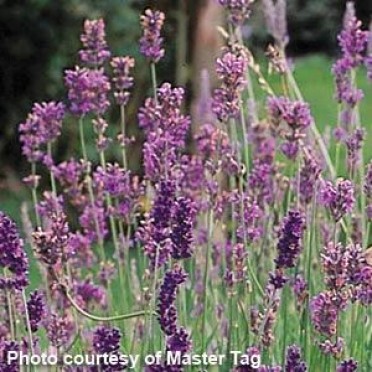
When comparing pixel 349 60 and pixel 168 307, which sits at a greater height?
pixel 349 60

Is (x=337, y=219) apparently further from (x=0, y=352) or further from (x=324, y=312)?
(x=0, y=352)

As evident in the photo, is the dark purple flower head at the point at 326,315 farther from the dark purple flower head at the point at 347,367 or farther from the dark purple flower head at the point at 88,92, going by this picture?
the dark purple flower head at the point at 88,92

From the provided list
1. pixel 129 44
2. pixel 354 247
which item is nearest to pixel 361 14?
pixel 129 44

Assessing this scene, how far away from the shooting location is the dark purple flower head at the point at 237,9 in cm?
284

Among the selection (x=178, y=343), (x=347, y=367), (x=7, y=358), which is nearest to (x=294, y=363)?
(x=347, y=367)

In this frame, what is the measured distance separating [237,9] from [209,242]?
654mm

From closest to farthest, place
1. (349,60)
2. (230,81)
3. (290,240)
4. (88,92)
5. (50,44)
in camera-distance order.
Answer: (290,240) → (230,81) → (88,92) → (349,60) → (50,44)

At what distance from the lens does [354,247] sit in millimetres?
2186

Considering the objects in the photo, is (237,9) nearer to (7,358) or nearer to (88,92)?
(88,92)

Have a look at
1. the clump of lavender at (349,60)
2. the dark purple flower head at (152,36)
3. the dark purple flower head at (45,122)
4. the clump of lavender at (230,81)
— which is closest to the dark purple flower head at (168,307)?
the clump of lavender at (230,81)

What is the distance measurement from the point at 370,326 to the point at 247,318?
1.14ft

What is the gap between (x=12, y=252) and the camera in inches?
82.3

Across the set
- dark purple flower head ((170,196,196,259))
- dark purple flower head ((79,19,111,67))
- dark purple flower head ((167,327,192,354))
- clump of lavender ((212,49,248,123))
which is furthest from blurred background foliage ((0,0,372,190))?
dark purple flower head ((167,327,192,354))

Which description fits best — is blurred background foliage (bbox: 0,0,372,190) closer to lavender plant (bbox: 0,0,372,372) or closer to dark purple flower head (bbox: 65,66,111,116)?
lavender plant (bbox: 0,0,372,372)
